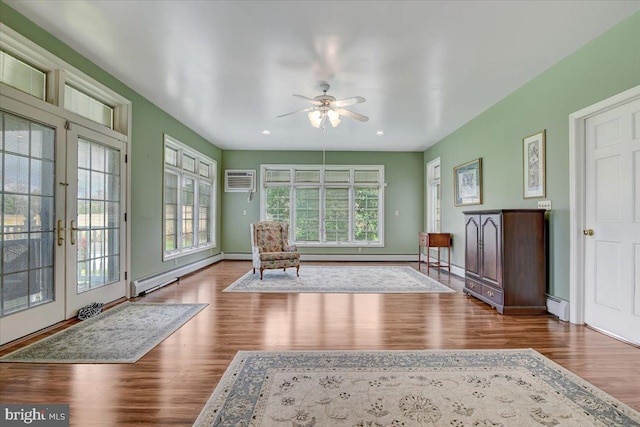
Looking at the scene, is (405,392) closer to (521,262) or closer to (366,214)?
(521,262)

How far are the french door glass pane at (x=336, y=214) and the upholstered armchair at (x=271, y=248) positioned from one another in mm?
Result: 1900

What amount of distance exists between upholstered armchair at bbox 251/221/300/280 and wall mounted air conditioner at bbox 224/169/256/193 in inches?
80.8

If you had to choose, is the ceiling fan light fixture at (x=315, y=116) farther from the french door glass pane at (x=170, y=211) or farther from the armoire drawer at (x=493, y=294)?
the armoire drawer at (x=493, y=294)

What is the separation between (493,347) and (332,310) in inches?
66.2

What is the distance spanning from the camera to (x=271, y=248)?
611 centimetres

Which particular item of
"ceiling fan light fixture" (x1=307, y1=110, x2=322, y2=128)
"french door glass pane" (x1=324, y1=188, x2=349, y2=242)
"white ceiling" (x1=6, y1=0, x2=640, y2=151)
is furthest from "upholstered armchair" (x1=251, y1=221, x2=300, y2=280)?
"ceiling fan light fixture" (x1=307, y1=110, x2=322, y2=128)

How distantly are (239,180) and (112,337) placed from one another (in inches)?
214

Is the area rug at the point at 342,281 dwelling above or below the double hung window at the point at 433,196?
below

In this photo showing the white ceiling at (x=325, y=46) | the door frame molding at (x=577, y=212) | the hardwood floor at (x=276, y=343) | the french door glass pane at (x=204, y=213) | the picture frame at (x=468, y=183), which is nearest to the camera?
the hardwood floor at (x=276, y=343)

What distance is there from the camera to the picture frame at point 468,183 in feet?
17.1

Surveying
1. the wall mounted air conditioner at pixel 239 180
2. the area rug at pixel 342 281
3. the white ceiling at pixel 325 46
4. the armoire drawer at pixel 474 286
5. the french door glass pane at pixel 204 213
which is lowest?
the area rug at pixel 342 281

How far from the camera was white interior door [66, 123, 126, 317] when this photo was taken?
329 centimetres

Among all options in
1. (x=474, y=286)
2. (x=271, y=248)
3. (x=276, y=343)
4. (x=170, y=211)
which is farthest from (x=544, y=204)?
(x=170, y=211)

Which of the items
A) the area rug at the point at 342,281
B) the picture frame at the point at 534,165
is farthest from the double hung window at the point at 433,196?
the picture frame at the point at 534,165
